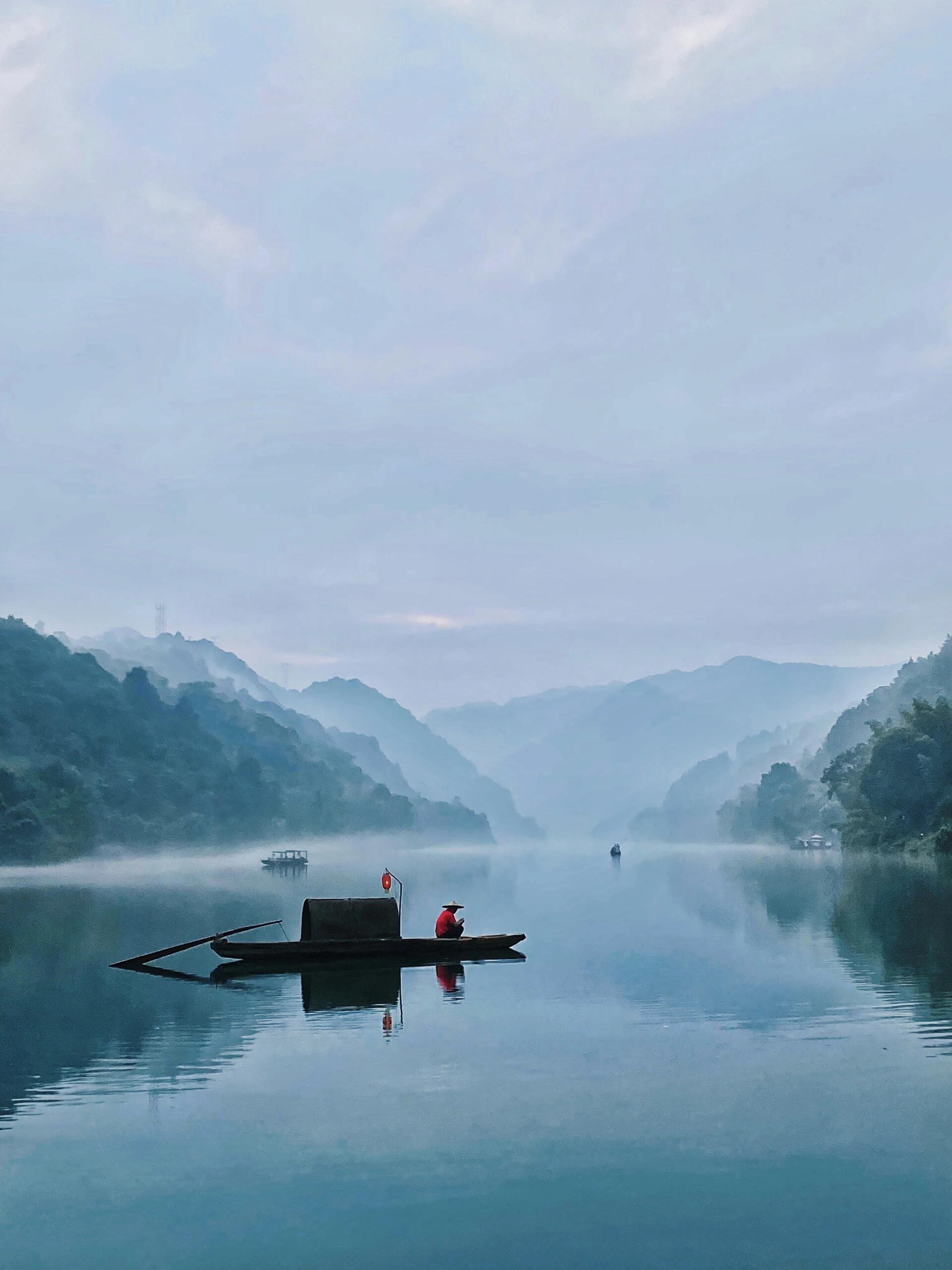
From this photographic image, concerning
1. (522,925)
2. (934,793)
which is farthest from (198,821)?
(522,925)

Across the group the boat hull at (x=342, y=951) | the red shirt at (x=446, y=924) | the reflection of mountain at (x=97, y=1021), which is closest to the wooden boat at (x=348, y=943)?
the boat hull at (x=342, y=951)

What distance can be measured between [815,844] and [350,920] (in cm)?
15846

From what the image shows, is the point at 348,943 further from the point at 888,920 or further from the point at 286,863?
Answer: the point at 286,863

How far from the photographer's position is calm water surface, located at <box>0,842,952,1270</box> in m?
15.2

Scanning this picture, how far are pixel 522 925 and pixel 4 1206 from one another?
152ft

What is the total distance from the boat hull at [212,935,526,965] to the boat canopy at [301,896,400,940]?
37 centimetres

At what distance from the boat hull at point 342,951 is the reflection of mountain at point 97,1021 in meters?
3.50

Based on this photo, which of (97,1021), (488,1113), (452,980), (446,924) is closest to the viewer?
(488,1113)

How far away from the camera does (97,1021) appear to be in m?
30.0

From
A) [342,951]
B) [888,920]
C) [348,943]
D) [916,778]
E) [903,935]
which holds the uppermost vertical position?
[916,778]

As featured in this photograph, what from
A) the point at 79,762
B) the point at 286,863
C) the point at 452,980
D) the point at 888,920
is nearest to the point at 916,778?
the point at 888,920

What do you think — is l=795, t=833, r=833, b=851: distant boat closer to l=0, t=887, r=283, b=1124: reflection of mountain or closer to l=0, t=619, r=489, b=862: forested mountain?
l=0, t=619, r=489, b=862: forested mountain

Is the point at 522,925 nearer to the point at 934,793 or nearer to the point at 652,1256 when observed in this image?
the point at 652,1256

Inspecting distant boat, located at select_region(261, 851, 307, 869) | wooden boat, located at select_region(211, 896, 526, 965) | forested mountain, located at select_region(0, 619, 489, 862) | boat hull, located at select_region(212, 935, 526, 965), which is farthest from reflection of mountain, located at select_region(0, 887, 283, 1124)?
forested mountain, located at select_region(0, 619, 489, 862)
